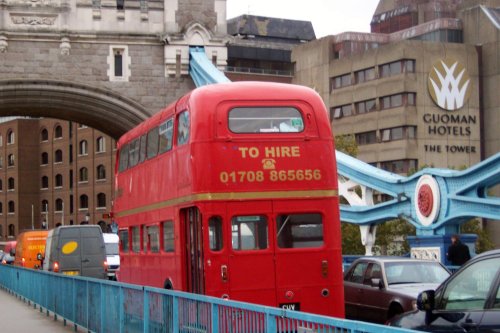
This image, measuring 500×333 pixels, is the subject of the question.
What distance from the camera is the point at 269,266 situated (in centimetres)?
1405

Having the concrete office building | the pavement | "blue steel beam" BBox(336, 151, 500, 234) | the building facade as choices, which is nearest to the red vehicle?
the pavement

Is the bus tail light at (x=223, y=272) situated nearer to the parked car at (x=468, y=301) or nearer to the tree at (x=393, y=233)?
the parked car at (x=468, y=301)

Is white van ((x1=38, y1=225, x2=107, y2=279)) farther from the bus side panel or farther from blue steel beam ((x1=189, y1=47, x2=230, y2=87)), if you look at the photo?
the bus side panel

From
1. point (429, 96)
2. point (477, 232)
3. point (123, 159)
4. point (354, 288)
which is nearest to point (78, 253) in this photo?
point (123, 159)

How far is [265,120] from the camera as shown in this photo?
14383 millimetres

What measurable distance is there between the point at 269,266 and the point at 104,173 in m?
75.0

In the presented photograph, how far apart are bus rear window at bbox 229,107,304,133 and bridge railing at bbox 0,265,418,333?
8.93 ft

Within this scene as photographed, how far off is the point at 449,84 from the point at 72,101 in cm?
4593

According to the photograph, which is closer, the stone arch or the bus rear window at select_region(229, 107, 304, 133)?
the bus rear window at select_region(229, 107, 304, 133)

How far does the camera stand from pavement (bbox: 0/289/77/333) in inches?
719

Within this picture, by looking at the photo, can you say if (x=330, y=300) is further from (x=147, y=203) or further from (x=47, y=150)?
(x=47, y=150)

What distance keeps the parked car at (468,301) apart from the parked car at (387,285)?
20.6 ft

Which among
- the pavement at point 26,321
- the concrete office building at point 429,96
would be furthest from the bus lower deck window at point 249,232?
the concrete office building at point 429,96

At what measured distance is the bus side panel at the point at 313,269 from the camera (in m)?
14.0
